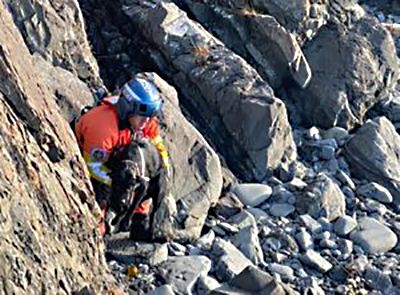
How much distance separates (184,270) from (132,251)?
22.2 inches

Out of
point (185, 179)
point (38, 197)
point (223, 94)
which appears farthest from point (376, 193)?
point (38, 197)

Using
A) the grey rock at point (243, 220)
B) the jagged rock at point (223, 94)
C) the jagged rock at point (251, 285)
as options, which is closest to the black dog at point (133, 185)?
the grey rock at point (243, 220)

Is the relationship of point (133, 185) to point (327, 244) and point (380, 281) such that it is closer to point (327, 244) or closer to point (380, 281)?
point (327, 244)

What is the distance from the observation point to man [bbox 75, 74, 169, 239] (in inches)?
371

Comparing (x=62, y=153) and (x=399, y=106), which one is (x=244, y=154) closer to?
(x=399, y=106)

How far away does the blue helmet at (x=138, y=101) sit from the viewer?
9633 millimetres

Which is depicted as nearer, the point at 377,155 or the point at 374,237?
the point at 374,237

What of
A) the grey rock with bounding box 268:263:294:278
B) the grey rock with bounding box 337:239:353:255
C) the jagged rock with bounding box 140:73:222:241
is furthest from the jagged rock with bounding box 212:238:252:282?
the grey rock with bounding box 337:239:353:255

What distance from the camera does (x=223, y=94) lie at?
1229 centimetres

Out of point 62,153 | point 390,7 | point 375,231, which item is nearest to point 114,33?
point 375,231

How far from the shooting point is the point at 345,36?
14375 mm

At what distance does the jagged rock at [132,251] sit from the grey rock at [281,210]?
192 centimetres

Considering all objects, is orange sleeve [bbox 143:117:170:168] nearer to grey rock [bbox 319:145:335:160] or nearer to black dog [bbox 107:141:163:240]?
black dog [bbox 107:141:163:240]

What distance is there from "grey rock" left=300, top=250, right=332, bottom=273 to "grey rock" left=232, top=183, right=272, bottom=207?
1.10 meters
